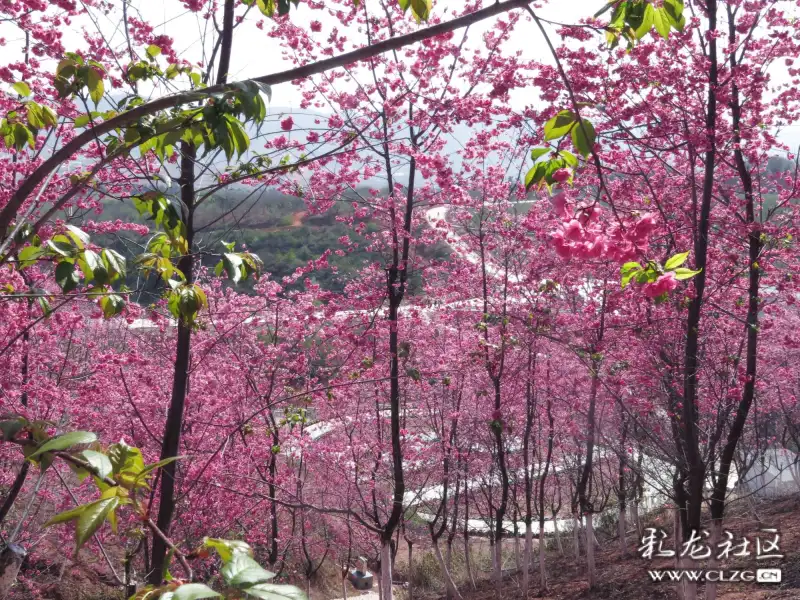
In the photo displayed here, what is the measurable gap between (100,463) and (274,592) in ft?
1.26

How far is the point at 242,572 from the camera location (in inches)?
37.2

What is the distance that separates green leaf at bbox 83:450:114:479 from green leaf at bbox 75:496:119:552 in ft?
0.14

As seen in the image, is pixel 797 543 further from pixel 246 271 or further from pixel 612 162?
pixel 246 271

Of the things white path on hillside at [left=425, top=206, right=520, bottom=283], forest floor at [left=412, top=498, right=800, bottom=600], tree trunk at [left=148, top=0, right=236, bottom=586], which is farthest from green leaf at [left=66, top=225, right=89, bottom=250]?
white path on hillside at [left=425, top=206, right=520, bottom=283]

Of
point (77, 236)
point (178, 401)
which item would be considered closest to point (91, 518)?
point (77, 236)

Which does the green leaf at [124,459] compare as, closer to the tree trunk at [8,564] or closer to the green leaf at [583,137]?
the tree trunk at [8,564]

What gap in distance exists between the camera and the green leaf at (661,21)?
1752 millimetres

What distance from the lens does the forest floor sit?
7.70m

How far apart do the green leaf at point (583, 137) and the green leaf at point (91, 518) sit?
1.19m

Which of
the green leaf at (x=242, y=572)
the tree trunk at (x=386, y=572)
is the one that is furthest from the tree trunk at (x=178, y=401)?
the tree trunk at (x=386, y=572)

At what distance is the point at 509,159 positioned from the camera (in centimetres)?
902

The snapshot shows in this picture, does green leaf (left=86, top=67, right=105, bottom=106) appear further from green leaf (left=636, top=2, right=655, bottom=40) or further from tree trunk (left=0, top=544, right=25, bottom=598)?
green leaf (left=636, top=2, right=655, bottom=40)

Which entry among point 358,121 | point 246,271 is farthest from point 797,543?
point 246,271

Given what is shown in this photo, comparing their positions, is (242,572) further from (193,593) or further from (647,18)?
(647,18)
